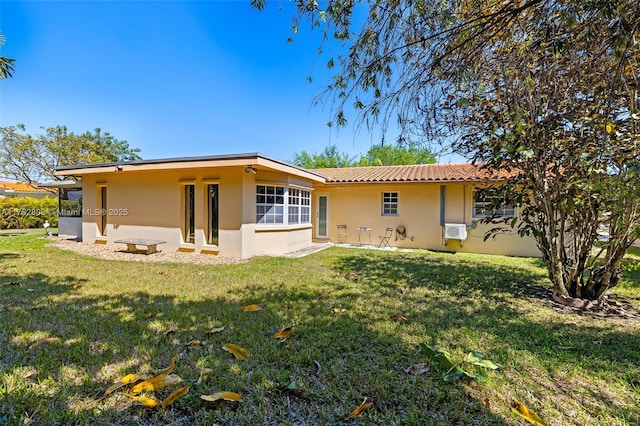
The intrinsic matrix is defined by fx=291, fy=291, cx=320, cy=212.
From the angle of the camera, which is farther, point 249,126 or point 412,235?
point 249,126

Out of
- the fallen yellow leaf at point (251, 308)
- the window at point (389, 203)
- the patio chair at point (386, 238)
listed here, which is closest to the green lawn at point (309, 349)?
the fallen yellow leaf at point (251, 308)

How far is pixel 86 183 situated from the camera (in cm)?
1301

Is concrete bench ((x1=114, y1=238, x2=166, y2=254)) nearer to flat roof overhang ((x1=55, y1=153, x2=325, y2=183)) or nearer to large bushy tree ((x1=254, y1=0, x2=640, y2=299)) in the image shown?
flat roof overhang ((x1=55, y1=153, x2=325, y2=183))

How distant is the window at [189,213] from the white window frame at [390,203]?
27.7ft

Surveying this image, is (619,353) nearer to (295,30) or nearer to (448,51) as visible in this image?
(448,51)

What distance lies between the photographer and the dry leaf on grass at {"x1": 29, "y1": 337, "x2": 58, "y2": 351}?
3370mm

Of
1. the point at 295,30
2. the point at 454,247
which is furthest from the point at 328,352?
the point at 454,247

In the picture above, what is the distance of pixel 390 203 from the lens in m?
13.9

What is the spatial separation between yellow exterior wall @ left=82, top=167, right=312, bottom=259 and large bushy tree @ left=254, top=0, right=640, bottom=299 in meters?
6.45

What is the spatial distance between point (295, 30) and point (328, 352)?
14.0 ft

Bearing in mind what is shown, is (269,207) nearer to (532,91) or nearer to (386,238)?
(386,238)

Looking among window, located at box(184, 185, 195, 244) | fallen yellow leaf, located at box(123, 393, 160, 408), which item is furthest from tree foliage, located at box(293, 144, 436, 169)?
fallen yellow leaf, located at box(123, 393, 160, 408)

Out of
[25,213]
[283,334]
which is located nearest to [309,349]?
[283,334]

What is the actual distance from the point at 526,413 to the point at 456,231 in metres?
10.6
